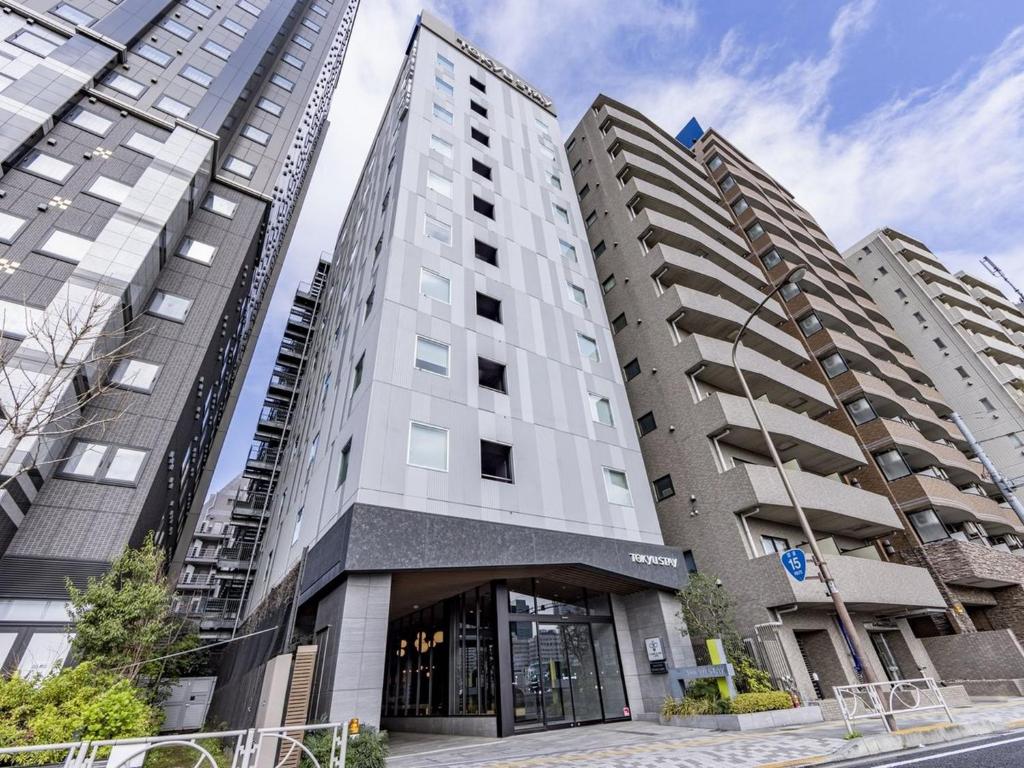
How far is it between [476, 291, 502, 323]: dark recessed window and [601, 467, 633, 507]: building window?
7327 millimetres

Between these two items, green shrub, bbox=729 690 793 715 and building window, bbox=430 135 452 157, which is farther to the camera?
building window, bbox=430 135 452 157

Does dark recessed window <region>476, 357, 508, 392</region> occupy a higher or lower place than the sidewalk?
higher

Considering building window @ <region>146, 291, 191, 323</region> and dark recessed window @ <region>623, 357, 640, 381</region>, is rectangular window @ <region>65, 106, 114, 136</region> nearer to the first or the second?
building window @ <region>146, 291, 191, 323</region>

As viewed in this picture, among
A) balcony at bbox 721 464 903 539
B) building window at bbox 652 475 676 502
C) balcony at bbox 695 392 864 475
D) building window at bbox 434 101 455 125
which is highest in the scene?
building window at bbox 434 101 455 125

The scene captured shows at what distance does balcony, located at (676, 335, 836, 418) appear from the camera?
2148 cm

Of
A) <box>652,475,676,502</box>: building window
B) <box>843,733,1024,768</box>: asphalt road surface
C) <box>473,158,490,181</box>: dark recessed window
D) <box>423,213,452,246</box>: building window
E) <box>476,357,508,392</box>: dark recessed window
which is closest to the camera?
<box>843,733,1024,768</box>: asphalt road surface

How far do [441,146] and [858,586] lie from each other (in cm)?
2569

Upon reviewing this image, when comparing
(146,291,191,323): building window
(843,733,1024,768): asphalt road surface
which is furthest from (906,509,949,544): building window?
(146,291,191,323): building window

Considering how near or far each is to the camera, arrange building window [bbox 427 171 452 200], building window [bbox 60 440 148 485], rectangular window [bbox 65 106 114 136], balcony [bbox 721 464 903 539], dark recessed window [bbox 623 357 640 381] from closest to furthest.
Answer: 1. building window [bbox 60 440 148 485]
2. balcony [bbox 721 464 903 539]
3. building window [bbox 427 171 452 200]
4. rectangular window [bbox 65 106 114 136]
5. dark recessed window [bbox 623 357 640 381]

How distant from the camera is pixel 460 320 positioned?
17.3 metres

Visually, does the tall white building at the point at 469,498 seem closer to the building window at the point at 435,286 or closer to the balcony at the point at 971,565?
the building window at the point at 435,286

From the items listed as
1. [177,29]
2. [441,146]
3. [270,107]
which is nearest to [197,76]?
[270,107]

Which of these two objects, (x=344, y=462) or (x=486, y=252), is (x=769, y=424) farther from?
(x=344, y=462)

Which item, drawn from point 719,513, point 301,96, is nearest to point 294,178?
point 301,96
